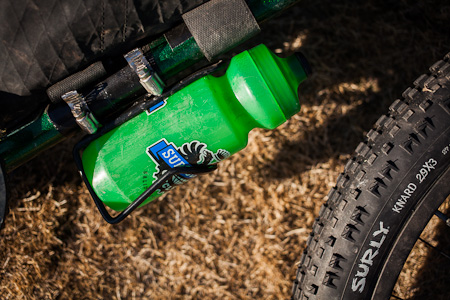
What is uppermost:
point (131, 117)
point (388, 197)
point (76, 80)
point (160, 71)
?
point (76, 80)

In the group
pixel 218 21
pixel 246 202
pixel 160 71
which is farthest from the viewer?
pixel 246 202

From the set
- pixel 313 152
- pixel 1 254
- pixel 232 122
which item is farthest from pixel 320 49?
pixel 1 254

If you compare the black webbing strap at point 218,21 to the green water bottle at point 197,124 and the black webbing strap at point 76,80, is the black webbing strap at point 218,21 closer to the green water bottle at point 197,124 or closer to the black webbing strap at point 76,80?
the green water bottle at point 197,124

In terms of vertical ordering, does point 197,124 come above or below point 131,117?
below

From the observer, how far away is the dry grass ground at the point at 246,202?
7.16ft

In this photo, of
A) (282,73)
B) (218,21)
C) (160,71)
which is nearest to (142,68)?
(160,71)

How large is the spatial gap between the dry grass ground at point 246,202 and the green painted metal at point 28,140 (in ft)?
2.18

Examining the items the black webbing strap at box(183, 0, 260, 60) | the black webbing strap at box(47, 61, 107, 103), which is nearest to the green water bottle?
the black webbing strap at box(183, 0, 260, 60)

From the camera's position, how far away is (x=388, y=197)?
145 cm

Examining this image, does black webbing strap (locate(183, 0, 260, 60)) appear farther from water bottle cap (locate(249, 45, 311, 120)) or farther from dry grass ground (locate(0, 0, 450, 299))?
dry grass ground (locate(0, 0, 450, 299))

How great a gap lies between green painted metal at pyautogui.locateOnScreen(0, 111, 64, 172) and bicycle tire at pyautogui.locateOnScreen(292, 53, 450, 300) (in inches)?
47.9

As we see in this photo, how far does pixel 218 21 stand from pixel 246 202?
113 cm

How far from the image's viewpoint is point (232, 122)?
1.54 metres

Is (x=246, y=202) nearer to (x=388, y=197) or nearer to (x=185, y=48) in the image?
(x=388, y=197)
